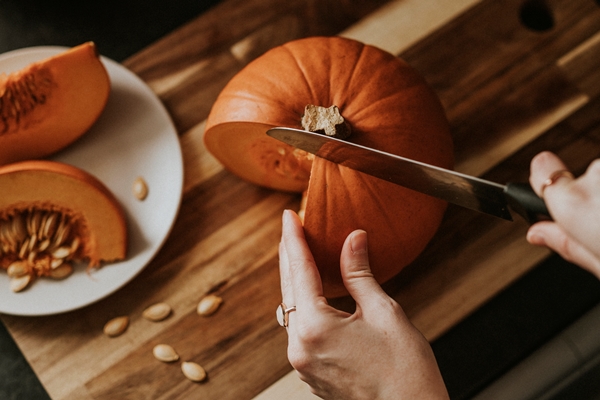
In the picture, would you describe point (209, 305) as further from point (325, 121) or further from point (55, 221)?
point (325, 121)

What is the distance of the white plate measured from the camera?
3.36 ft

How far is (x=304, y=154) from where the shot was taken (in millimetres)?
936

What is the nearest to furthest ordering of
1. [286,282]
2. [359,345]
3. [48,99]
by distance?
[359,345] → [286,282] → [48,99]

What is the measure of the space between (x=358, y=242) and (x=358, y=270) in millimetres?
45

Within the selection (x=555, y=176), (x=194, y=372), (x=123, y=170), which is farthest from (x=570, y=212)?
(x=123, y=170)

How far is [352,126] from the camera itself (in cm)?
86

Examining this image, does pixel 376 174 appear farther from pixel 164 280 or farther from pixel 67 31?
pixel 67 31

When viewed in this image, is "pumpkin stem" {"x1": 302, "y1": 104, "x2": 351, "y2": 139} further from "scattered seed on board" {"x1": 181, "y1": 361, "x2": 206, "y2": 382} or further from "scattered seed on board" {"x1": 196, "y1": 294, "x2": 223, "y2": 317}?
"scattered seed on board" {"x1": 181, "y1": 361, "x2": 206, "y2": 382}

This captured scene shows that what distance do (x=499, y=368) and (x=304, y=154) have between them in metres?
0.60

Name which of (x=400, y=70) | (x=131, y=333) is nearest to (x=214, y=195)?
(x=131, y=333)

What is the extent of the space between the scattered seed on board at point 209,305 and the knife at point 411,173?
15.0 inches

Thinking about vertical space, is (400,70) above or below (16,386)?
above

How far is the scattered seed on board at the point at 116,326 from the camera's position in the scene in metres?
1.04

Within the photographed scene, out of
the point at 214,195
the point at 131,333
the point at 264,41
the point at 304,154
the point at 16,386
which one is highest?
the point at 264,41
